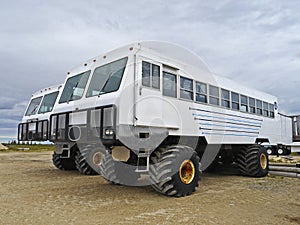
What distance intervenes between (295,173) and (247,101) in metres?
3.18

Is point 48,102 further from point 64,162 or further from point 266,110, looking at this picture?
point 266,110

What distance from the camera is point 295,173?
10.7 meters

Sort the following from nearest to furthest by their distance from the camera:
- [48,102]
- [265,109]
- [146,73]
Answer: [146,73] → [265,109] → [48,102]

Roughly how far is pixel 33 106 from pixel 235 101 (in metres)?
9.85

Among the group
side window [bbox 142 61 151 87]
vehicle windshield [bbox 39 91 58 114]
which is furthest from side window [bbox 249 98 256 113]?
vehicle windshield [bbox 39 91 58 114]

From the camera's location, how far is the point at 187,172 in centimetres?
727

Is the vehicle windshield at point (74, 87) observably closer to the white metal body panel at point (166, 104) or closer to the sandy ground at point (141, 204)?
the white metal body panel at point (166, 104)

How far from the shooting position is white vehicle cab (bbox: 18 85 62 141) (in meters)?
10.3

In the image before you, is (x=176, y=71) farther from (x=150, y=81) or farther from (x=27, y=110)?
(x=27, y=110)

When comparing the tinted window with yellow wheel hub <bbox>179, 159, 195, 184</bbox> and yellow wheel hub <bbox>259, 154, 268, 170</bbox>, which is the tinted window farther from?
yellow wheel hub <bbox>259, 154, 268, 170</bbox>

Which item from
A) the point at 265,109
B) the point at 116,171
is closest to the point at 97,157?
the point at 116,171

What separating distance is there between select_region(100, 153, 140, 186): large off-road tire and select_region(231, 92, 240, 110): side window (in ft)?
14.6

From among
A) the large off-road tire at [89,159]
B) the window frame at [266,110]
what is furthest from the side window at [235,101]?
the large off-road tire at [89,159]

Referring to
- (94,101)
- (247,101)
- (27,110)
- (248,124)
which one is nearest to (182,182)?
(94,101)
